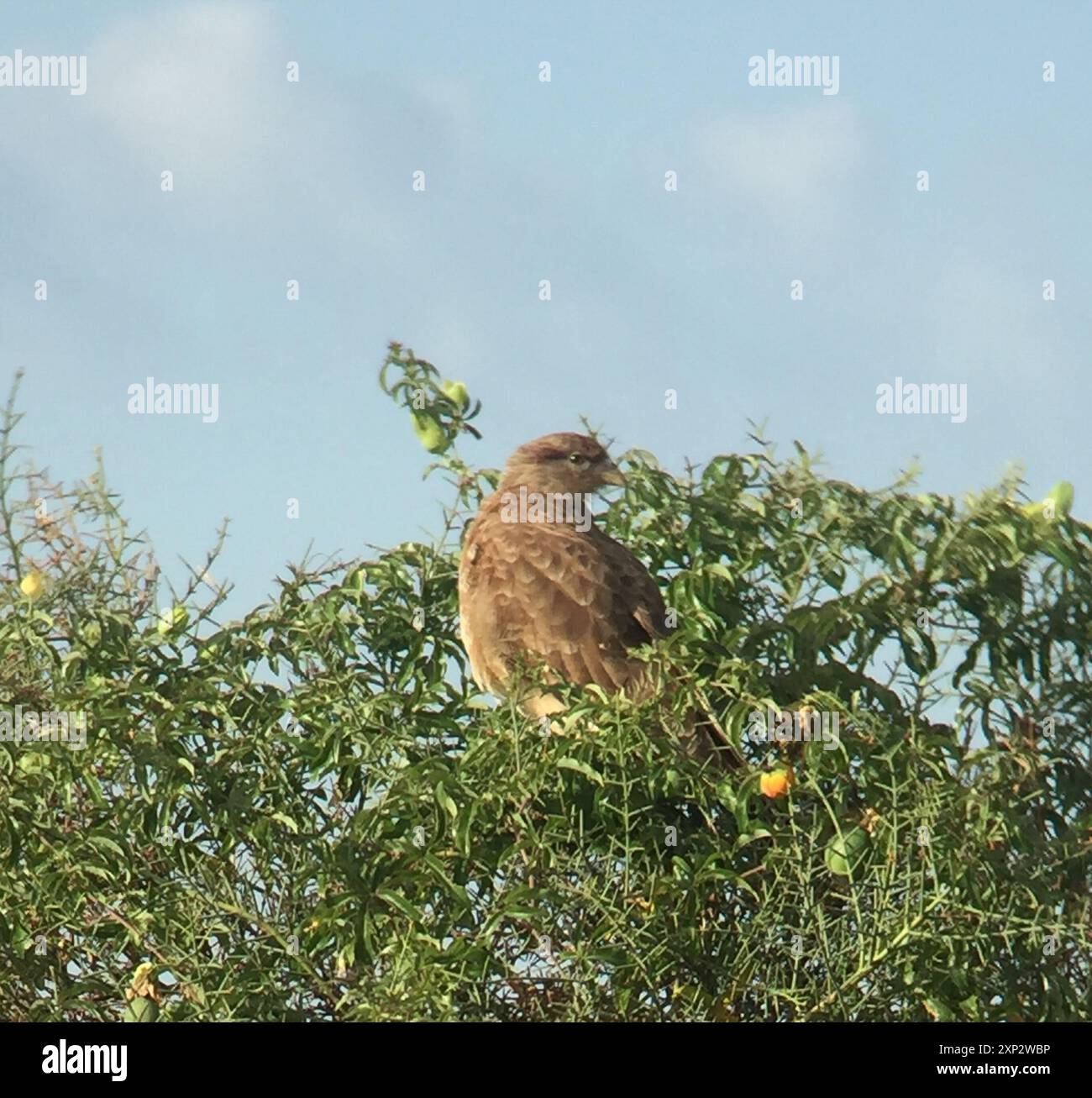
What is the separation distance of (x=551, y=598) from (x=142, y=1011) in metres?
2.03

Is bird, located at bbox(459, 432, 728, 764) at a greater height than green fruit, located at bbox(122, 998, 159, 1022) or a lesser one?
greater

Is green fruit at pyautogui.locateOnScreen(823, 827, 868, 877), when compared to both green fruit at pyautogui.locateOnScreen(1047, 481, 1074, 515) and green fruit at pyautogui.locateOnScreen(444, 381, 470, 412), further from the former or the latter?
green fruit at pyautogui.locateOnScreen(444, 381, 470, 412)

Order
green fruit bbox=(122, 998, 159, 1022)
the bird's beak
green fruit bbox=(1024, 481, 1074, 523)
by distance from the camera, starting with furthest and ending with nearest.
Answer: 1. the bird's beak
2. green fruit bbox=(1024, 481, 1074, 523)
3. green fruit bbox=(122, 998, 159, 1022)

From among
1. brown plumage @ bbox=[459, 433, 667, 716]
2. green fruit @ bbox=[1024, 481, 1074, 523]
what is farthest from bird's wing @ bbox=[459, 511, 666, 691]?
green fruit @ bbox=[1024, 481, 1074, 523]

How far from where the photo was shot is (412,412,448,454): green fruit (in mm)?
4965

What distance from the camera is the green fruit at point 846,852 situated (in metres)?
3.67

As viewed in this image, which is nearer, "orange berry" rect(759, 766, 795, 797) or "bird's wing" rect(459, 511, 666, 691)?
"orange berry" rect(759, 766, 795, 797)

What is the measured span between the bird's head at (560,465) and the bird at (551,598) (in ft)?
0.69

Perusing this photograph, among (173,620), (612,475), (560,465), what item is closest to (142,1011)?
(173,620)

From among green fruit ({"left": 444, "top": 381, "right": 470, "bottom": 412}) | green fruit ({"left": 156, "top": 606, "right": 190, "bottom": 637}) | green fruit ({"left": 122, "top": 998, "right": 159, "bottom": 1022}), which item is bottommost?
green fruit ({"left": 122, "top": 998, "right": 159, "bottom": 1022})

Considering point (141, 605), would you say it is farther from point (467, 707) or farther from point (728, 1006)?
point (728, 1006)

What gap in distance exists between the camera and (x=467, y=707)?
4215mm

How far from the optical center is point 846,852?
3682 mm
